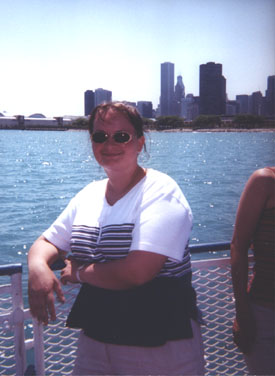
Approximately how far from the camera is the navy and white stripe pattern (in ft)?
5.89

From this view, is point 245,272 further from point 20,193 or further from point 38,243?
point 20,193

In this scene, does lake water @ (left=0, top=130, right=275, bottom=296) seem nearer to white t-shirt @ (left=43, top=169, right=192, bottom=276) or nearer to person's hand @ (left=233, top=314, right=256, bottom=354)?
white t-shirt @ (left=43, top=169, right=192, bottom=276)

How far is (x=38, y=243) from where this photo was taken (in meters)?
2.14

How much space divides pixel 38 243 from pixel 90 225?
352 mm

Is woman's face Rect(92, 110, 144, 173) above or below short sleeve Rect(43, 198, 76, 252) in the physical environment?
above

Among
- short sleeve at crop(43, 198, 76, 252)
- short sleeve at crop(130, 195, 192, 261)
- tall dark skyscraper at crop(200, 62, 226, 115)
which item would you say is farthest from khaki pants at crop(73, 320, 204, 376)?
tall dark skyscraper at crop(200, 62, 226, 115)

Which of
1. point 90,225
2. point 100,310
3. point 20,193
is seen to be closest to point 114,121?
point 90,225

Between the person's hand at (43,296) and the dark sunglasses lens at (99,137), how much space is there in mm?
701

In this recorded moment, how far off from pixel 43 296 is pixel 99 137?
2.70 feet

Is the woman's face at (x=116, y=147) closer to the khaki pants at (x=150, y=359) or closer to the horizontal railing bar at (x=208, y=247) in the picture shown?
the horizontal railing bar at (x=208, y=247)

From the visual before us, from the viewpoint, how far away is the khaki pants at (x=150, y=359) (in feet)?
5.78

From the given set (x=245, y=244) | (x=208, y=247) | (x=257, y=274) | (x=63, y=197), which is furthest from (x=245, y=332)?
(x=63, y=197)

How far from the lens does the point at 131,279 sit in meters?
1.71

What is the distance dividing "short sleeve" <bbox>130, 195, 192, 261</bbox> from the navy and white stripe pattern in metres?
0.07
